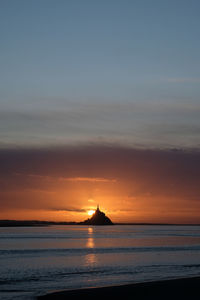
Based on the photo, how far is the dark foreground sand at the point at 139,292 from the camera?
24953 millimetres

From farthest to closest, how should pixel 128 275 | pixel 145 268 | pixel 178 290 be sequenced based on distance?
pixel 145 268 < pixel 128 275 < pixel 178 290

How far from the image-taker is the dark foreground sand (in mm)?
24953

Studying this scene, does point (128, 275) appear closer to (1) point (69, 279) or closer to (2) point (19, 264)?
(1) point (69, 279)

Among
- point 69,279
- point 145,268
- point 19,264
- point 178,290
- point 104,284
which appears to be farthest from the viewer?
point 19,264

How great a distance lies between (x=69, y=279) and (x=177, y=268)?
13301mm

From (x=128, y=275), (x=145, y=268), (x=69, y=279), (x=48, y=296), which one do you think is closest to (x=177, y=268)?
(x=145, y=268)

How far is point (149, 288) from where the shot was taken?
2722 cm

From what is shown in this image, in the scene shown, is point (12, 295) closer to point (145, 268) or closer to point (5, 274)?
point (5, 274)

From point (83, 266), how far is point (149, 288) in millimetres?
15900

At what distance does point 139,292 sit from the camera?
85.9 feet

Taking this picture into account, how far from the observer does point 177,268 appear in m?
41.0

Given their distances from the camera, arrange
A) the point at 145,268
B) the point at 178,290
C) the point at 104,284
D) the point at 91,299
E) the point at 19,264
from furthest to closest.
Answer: the point at 19,264 → the point at 145,268 → the point at 104,284 → the point at 178,290 → the point at 91,299

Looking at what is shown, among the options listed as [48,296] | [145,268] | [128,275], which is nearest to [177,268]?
[145,268]

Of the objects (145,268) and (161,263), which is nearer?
(145,268)
